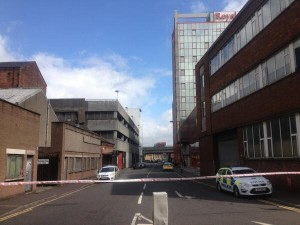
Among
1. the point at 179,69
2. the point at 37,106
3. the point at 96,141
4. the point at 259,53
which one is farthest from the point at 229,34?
the point at 179,69

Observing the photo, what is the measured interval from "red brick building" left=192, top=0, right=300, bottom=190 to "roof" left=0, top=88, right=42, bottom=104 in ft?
54.8

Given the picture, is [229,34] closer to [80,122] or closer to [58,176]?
[58,176]

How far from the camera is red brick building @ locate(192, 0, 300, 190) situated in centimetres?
2078

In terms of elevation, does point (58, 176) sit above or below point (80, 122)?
below

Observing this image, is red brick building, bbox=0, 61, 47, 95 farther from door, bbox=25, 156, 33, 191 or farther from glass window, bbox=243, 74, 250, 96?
glass window, bbox=243, 74, 250, 96

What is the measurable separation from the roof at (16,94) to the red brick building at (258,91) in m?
16.7

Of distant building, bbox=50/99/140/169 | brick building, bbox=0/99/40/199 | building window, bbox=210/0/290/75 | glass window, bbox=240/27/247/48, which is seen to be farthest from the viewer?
distant building, bbox=50/99/140/169

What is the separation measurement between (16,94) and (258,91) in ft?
61.8

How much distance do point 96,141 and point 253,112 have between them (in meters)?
29.9

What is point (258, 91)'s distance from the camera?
25703 millimetres

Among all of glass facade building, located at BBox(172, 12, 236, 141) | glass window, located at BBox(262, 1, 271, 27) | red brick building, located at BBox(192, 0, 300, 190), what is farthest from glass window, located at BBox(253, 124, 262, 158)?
glass facade building, located at BBox(172, 12, 236, 141)

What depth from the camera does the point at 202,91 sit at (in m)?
42.9

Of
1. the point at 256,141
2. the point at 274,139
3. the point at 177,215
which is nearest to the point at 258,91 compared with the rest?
the point at 256,141

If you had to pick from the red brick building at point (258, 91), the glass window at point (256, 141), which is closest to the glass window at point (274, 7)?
the red brick building at point (258, 91)
